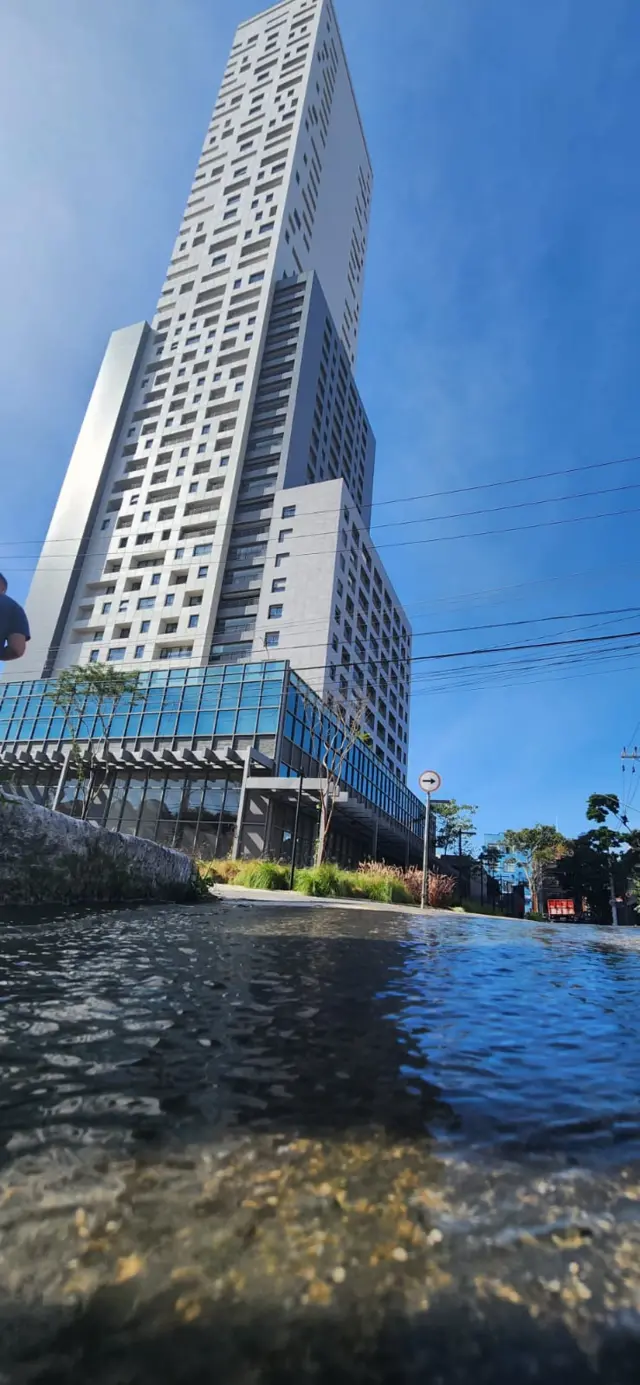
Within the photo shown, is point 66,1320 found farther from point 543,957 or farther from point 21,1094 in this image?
point 543,957

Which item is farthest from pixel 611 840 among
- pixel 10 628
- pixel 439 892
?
pixel 10 628

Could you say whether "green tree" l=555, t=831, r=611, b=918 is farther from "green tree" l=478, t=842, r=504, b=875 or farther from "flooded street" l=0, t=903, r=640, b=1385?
"flooded street" l=0, t=903, r=640, b=1385

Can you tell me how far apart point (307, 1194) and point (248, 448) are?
64.6m

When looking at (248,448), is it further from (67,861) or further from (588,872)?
(67,861)

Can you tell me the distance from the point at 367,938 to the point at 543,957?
7.78 feet

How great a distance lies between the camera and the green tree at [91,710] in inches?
1366

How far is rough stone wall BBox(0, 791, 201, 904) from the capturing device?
7605mm

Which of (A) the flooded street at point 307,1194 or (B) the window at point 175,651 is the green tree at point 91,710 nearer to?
(B) the window at point 175,651

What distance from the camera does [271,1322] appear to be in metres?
1.09

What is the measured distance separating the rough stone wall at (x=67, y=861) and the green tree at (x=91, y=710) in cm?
2298

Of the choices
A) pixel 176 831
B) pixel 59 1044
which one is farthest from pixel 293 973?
pixel 176 831

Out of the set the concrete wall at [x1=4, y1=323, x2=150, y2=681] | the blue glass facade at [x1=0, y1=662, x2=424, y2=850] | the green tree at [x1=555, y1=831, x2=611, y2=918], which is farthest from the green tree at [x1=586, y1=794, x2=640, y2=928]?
the concrete wall at [x1=4, y1=323, x2=150, y2=681]

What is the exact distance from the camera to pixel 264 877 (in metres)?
19.5

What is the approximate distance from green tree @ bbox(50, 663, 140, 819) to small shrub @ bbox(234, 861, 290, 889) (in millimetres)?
14992
